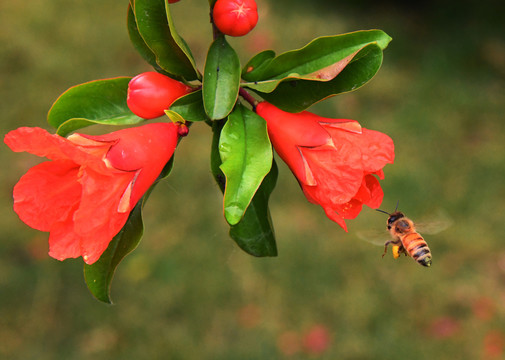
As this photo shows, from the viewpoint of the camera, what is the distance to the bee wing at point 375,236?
1.60 m

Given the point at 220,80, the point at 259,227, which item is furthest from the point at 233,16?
the point at 259,227

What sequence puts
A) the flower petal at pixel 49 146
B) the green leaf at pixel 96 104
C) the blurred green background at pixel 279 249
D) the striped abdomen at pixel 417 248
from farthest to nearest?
the blurred green background at pixel 279 249 < the striped abdomen at pixel 417 248 < the green leaf at pixel 96 104 < the flower petal at pixel 49 146

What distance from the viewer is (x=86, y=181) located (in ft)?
3.26

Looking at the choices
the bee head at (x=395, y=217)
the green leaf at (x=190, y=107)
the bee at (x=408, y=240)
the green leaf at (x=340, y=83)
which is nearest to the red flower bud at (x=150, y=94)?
the green leaf at (x=190, y=107)

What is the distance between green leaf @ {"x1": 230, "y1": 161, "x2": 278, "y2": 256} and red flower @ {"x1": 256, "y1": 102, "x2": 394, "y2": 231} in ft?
0.45

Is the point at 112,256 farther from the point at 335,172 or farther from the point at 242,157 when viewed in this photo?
the point at 335,172

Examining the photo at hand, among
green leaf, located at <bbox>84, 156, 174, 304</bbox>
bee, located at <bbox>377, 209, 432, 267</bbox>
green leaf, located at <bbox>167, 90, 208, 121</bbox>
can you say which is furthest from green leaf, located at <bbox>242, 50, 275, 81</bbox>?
bee, located at <bbox>377, 209, 432, 267</bbox>

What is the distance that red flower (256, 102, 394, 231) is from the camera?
1071mm

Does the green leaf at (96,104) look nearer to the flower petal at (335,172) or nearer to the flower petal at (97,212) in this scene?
the flower petal at (97,212)

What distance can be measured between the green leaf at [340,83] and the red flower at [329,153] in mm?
44

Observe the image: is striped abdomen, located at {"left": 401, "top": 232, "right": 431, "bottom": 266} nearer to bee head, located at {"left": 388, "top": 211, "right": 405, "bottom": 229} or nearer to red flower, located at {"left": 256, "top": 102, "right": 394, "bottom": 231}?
bee head, located at {"left": 388, "top": 211, "right": 405, "bottom": 229}

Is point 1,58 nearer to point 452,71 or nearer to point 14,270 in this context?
point 14,270

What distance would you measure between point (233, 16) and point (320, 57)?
0.18m

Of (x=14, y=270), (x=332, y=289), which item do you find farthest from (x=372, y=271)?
(x=14, y=270)
